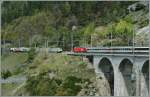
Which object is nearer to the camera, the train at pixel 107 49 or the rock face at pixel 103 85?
the train at pixel 107 49

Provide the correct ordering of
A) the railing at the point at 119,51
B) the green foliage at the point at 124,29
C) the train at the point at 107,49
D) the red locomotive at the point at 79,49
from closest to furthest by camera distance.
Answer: the railing at the point at 119,51
the train at the point at 107,49
the red locomotive at the point at 79,49
the green foliage at the point at 124,29

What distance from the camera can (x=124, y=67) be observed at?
322 inches

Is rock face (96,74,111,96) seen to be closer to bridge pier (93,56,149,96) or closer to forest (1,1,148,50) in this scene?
bridge pier (93,56,149,96)

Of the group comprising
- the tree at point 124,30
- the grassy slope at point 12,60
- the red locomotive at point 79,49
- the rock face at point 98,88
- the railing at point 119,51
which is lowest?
the rock face at point 98,88

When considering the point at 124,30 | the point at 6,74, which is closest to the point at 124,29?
the point at 124,30

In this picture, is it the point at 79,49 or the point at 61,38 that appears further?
the point at 61,38

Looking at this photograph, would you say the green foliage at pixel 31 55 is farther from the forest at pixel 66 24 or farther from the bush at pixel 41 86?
the forest at pixel 66 24

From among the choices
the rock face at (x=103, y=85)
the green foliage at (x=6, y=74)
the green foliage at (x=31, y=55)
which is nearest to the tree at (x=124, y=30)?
the rock face at (x=103, y=85)

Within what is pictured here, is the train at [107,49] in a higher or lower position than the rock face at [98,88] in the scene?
higher

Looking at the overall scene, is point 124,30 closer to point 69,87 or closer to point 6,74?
point 69,87

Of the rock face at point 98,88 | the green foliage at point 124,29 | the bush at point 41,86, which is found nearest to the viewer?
the bush at point 41,86

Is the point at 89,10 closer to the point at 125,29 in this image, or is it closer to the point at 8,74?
the point at 125,29

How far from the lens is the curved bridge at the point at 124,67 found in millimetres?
7223

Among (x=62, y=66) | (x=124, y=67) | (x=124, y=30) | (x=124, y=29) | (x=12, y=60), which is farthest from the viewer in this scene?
(x=124, y=29)
